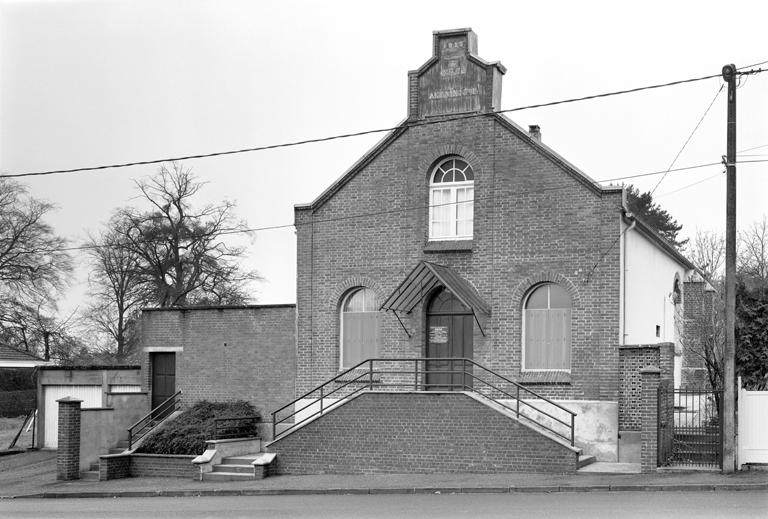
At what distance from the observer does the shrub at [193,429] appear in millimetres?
27812

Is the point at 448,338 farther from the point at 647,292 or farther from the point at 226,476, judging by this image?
the point at 226,476

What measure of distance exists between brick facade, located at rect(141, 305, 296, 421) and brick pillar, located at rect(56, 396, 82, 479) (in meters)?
2.96

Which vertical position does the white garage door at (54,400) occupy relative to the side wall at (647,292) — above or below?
below

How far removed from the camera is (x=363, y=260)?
27859 millimetres

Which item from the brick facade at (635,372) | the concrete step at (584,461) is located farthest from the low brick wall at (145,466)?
the brick facade at (635,372)

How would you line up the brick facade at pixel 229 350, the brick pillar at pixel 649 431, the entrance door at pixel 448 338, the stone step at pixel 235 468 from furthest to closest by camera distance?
the brick facade at pixel 229 350
the entrance door at pixel 448 338
the stone step at pixel 235 468
the brick pillar at pixel 649 431

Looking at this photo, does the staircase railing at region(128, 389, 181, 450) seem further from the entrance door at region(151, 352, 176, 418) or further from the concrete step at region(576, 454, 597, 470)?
the concrete step at region(576, 454, 597, 470)

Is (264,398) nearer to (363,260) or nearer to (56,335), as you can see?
(363,260)

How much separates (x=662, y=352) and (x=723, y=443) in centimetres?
305

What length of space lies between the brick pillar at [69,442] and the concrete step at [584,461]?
13031 millimetres

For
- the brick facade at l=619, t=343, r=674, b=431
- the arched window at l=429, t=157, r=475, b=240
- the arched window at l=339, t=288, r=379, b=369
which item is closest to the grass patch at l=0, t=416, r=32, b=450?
the arched window at l=339, t=288, r=379, b=369

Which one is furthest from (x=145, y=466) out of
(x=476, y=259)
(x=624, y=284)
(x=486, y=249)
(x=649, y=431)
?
(x=649, y=431)

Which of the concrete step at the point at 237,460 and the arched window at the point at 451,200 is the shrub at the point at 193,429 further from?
the arched window at the point at 451,200

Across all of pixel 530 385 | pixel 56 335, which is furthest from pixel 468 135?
pixel 56 335
